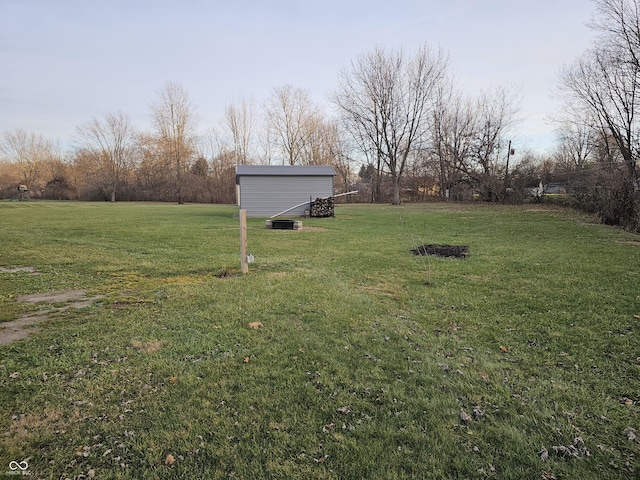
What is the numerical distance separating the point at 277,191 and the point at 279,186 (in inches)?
11.8

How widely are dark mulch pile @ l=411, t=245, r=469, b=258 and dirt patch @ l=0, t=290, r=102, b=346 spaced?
249 inches

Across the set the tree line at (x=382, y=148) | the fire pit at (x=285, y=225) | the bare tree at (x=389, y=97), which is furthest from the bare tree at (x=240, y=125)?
the fire pit at (x=285, y=225)

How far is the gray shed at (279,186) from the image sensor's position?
18844mm

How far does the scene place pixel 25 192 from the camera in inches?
1570

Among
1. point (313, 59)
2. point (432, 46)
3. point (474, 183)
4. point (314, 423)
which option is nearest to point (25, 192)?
point (313, 59)

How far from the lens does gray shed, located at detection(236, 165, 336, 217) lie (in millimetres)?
18844

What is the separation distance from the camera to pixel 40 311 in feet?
13.8

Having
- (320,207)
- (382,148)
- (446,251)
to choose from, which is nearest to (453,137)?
(382,148)

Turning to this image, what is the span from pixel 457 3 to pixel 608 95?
14.9 m

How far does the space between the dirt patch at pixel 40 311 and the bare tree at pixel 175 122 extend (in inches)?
1435

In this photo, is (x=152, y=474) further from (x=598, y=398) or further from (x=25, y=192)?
(x=25, y=192)

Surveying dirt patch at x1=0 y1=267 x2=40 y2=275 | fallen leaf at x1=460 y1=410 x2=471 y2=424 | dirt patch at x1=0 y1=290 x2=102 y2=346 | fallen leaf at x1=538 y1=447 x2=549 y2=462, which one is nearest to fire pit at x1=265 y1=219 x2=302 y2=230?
dirt patch at x1=0 y1=267 x2=40 y2=275

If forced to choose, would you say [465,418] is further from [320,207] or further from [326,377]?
[320,207]

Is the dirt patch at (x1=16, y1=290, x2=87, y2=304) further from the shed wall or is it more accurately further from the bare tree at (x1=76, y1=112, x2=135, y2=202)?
the bare tree at (x1=76, y1=112, x2=135, y2=202)
